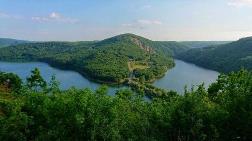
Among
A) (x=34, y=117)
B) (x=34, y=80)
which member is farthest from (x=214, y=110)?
(x=34, y=80)

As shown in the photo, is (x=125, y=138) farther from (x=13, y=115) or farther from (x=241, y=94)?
(x=241, y=94)

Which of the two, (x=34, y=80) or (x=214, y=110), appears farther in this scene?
(x=34, y=80)

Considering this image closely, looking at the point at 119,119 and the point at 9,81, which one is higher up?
the point at 119,119

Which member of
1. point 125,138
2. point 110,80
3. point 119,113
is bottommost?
point 110,80

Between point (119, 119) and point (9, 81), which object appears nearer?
point (119, 119)

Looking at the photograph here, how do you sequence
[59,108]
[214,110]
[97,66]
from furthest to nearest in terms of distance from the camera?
[97,66] → [214,110] → [59,108]

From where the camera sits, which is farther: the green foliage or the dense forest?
the green foliage

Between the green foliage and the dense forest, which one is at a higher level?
the dense forest

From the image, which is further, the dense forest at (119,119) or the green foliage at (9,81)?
the green foliage at (9,81)
